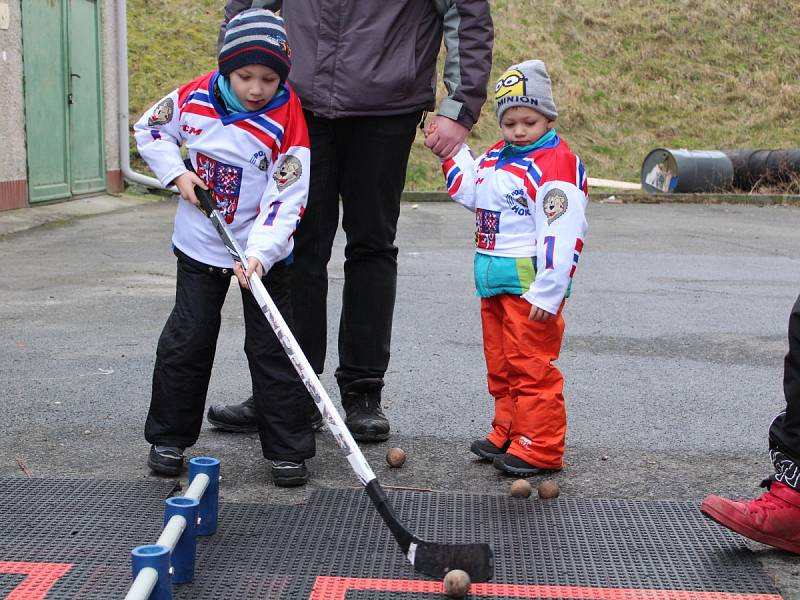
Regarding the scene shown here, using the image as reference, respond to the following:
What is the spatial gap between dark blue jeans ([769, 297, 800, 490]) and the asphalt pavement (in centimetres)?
23

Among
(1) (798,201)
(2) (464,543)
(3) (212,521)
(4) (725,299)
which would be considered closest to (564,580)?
(2) (464,543)

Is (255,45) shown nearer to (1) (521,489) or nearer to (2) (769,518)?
(1) (521,489)

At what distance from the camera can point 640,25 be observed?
25.4 m

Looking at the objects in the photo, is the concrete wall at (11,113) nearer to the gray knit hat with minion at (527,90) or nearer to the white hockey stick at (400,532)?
the gray knit hat with minion at (527,90)

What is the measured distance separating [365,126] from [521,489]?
1.44 metres

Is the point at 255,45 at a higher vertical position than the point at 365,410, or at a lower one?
higher

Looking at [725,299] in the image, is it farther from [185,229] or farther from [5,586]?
[5,586]

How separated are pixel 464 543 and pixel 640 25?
24209mm

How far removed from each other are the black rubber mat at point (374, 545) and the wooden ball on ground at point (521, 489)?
1.2 inches

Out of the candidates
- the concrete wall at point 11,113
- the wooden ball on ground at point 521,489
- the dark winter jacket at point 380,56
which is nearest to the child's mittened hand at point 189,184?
the dark winter jacket at point 380,56

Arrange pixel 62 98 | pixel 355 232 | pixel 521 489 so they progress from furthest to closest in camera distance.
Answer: pixel 62 98, pixel 355 232, pixel 521 489

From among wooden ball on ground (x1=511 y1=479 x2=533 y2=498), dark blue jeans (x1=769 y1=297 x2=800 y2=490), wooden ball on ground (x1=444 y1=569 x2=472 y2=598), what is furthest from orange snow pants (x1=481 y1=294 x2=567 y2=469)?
wooden ball on ground (x1=444 y1=569 x2=472 y2=598)

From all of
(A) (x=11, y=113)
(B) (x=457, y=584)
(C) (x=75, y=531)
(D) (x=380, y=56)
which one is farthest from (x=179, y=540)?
(A) (x=11, y=113)

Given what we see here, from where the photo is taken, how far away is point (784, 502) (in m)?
3.00
